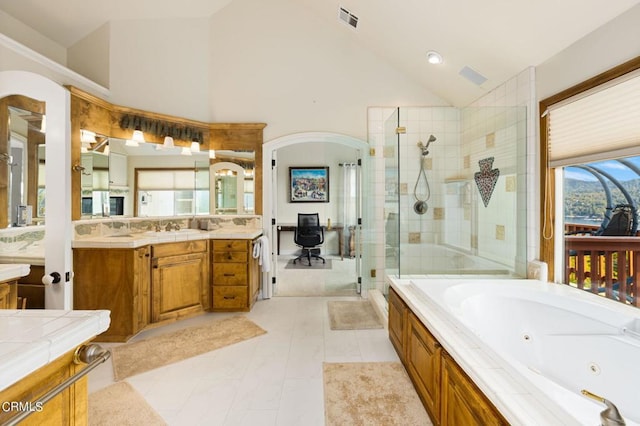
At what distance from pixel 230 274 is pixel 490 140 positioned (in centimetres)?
295

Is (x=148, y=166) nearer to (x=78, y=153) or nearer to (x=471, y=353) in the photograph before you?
(x=78, y=153)

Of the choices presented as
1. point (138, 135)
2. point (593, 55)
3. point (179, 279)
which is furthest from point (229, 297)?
point (593, 55)

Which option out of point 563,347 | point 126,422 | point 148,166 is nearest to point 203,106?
point 148,166

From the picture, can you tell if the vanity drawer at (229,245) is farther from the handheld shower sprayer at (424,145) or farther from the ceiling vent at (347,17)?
the ceiling vent at (347,17)

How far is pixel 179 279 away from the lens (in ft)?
9.59

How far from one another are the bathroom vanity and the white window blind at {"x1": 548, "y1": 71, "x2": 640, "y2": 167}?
285 centimetres

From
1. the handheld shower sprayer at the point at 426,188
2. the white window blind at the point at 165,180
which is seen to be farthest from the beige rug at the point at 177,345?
the handheld shower sprayer at the point at 426,188

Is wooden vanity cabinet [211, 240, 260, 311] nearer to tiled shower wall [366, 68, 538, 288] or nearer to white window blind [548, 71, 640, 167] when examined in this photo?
tiled shower wall [366, 68, 538, 288]

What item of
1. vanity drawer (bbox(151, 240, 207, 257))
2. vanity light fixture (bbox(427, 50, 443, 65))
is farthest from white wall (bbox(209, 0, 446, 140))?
vanity drawer (bbox(151, 240, 207, 257))

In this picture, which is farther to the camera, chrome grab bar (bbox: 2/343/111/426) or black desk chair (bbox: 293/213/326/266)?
black desk chair (bbox: 293/213/326/266)

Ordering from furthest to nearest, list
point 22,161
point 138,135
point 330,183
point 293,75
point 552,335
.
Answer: point 330,183
point 293,75
point 138,135
point 22,161
point 552,335

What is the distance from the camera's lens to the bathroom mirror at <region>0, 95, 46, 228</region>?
2123 millimetres

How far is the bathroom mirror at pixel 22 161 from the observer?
6.97 feet

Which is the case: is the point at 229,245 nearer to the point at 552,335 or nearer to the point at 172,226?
the point at 172,226
